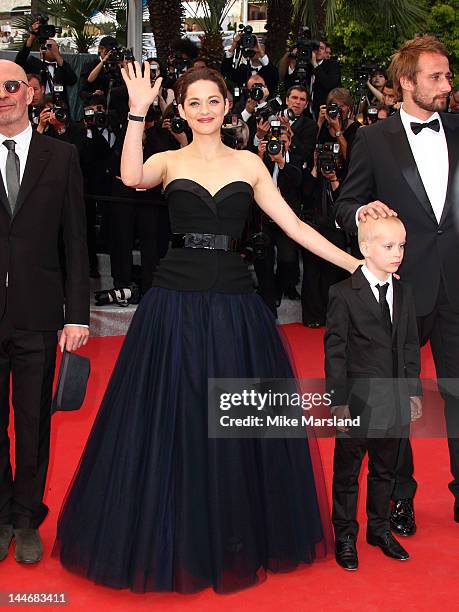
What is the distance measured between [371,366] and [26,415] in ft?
4.56

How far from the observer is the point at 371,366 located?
3.61 metres

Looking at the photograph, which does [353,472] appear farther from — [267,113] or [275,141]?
[267,113]

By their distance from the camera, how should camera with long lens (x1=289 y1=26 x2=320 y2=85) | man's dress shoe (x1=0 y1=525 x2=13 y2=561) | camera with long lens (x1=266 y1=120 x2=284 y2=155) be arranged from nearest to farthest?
man's dress shoe (x1=0 y1=525 x2=13 y2=561) < camera with long lens (x1=266 y1=120 x2=284 y2=155) < camera with long lens (x1=289 y1=26 x2=320 y2=85)

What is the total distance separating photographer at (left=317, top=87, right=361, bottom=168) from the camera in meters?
8.05

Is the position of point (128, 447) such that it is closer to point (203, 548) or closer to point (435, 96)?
point (203, 548)

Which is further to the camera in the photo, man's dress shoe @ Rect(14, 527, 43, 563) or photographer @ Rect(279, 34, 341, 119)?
photographer @ Rect(279, 34, 341, 119)

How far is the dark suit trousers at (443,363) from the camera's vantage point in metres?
4.00

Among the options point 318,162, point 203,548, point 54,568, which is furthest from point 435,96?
point 318,162

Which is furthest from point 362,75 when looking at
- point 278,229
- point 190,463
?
point 190,463

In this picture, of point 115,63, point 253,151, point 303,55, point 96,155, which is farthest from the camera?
point 303,55

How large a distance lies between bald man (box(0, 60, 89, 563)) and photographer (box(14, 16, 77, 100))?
17.9 feet

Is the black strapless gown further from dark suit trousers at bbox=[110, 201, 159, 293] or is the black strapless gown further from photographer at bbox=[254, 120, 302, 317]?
dark suit trousers at bbox=[110, 201, 159, 293]

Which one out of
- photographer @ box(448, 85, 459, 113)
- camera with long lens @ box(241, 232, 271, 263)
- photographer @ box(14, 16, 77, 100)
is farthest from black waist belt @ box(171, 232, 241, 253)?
photographer @ box(14, 16, 77, 100)

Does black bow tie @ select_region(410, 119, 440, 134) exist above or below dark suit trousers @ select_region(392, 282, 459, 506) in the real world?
above
